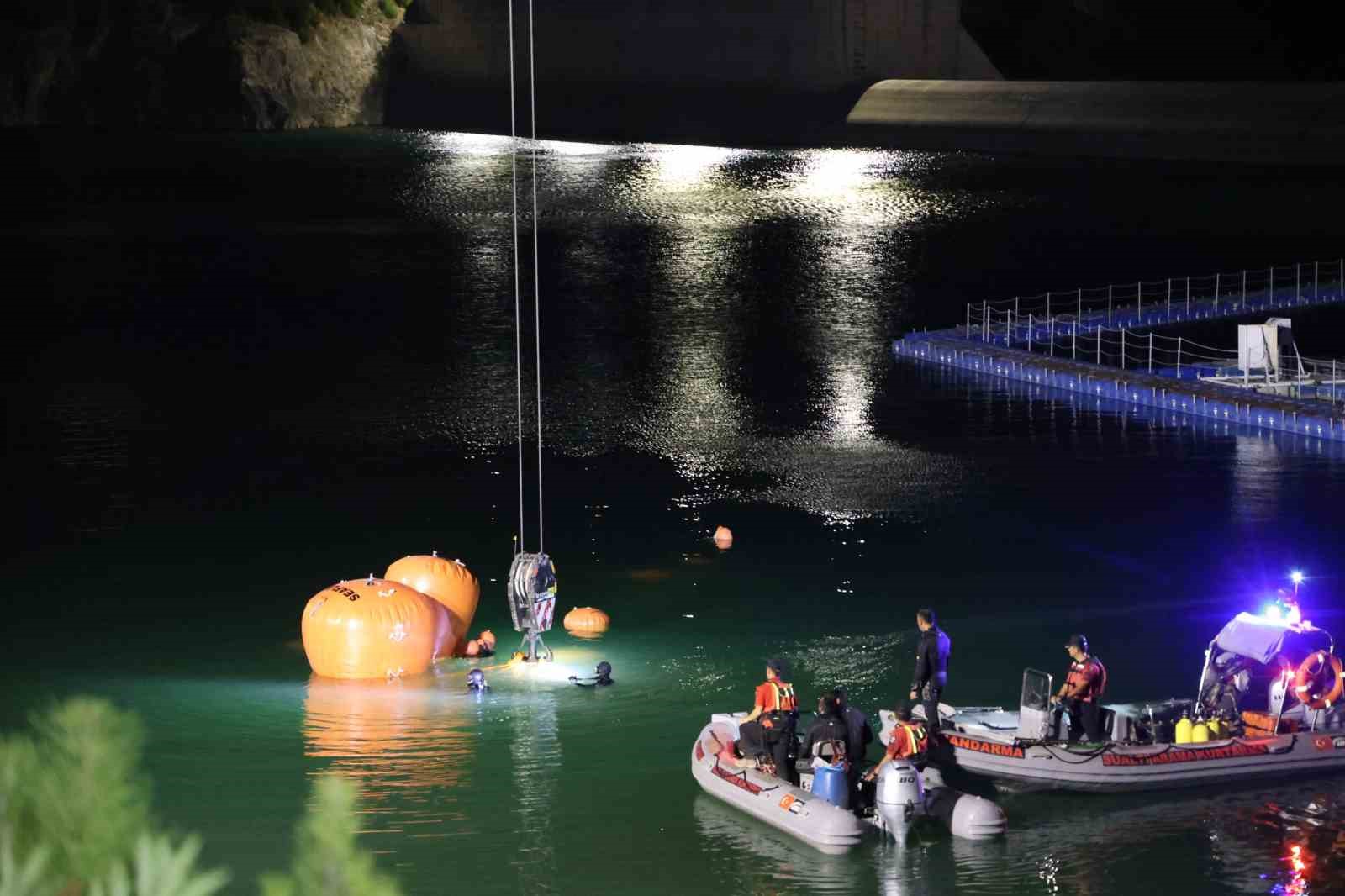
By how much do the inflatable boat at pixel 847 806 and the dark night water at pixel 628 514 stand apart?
0.18 meters

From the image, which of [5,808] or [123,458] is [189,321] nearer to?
[123,458]

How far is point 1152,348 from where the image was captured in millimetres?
36312

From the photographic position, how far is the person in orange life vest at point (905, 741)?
15.0 metres

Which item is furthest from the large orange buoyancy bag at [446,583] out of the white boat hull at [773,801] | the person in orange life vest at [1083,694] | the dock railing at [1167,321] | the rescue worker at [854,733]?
the dock railing at [1167,321]

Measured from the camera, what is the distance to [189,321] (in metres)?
44.6

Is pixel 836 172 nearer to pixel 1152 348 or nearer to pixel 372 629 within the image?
pixel 1152 348

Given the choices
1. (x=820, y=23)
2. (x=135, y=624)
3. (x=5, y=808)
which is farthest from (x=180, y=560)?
(x=820, y=23)

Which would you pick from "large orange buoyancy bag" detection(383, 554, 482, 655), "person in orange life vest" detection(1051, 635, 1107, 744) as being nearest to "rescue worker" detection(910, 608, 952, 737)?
"person in orange life vest" detection(1051, 635, 1107, 744)

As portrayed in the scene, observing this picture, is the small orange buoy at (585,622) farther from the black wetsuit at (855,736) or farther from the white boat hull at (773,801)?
the black wetsuit at (855,736)

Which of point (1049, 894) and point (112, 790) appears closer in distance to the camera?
point (112, 790)

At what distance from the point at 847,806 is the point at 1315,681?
13.9ft

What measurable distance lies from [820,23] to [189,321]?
4914 cm

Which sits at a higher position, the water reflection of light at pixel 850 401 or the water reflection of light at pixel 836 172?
the water reflection of light at pixel 836 172

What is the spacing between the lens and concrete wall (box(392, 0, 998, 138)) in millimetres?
86562
